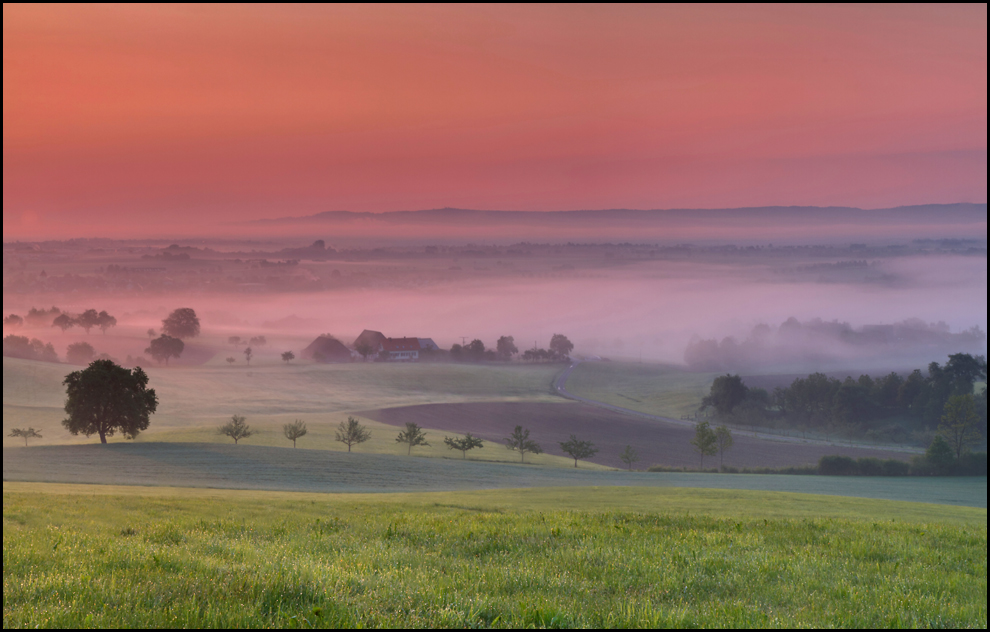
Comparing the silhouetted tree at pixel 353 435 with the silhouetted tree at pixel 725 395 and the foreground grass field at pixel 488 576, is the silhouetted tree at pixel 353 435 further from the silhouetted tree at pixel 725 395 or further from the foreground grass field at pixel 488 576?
the silhouetted tree at pixel 725 395

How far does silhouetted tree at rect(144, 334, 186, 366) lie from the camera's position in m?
183

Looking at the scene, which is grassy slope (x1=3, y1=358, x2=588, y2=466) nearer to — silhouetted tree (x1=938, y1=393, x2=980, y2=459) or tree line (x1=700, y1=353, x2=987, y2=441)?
tree line (x1=700, y1=353, x2=987, y2=441)

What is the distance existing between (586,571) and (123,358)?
20808cm

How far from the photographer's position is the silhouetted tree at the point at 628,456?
414 feet

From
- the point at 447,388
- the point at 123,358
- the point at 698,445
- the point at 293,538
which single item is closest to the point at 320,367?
the point at 447,388

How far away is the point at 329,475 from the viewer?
70.6m

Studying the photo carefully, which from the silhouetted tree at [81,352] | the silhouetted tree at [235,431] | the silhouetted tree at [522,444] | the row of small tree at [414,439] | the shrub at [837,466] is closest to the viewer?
the silhouetted tree at [235,431]

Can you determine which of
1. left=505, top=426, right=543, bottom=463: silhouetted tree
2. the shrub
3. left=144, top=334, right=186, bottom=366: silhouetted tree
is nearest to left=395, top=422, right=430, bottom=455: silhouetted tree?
left=505, top=426, right=543, bottom=463: silhouetted tree

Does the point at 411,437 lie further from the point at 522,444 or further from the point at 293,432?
the point at 522,444

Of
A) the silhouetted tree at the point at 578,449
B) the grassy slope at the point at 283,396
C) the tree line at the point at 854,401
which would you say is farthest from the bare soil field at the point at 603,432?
the tree line at the point at 854,401

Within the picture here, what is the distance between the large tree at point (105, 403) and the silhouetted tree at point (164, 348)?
105m

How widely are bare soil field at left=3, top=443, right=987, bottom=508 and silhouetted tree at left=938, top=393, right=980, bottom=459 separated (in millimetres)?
27714

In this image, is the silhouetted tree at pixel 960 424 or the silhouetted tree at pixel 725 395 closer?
the silhouetted tree at pixel 960 424

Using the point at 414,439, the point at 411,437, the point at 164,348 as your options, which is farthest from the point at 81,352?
the point at 414,439
